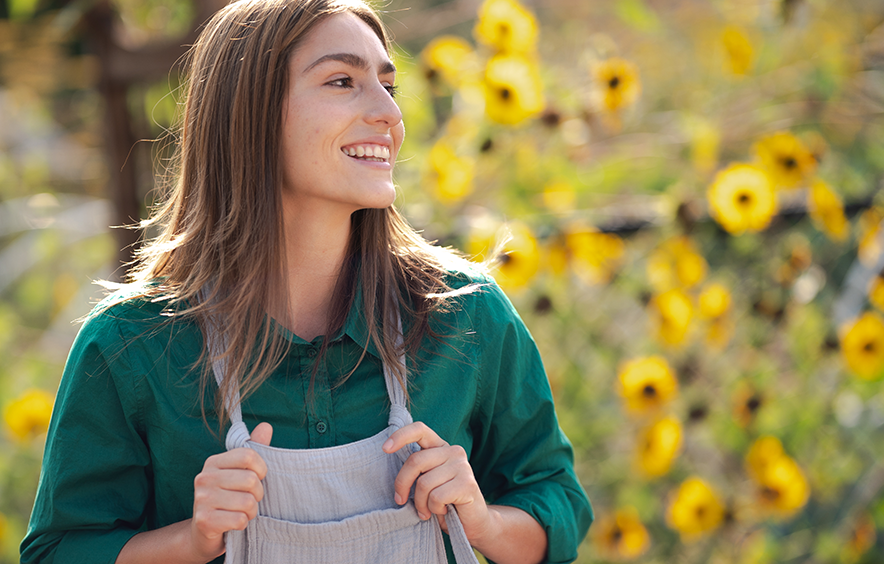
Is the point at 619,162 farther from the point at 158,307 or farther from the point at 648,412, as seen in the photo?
the point at 158,307

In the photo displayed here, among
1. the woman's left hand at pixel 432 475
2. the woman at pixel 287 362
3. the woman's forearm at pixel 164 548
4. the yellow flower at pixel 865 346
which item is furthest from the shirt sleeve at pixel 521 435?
the yellow flower at pixel 865 346

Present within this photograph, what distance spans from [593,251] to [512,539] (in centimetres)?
104

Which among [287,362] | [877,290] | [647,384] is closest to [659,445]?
[647,384]

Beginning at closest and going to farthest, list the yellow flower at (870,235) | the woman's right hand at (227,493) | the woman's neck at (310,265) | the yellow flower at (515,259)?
the woman's right hand at (227,493) → the woman's neck at (310,265) → the yellow flower at (515,259) → the yellow flower at (870,235)

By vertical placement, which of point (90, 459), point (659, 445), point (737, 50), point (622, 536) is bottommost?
point (622, 536)

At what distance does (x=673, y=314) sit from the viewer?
76.0 inches

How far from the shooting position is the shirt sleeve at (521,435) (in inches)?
43.2

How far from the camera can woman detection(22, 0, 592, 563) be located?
936mm

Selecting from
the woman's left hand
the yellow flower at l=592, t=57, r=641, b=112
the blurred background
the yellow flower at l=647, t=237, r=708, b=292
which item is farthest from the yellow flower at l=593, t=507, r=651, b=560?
the woman's left hand

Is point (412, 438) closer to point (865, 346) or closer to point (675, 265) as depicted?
point (675, 265)

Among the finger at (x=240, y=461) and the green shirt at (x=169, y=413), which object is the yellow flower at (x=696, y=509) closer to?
the green shirt at (x=169, y=413)

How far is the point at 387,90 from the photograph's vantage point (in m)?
1.11

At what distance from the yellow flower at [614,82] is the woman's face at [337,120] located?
1.02 meters

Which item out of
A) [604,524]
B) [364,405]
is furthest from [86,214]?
[364,405]
